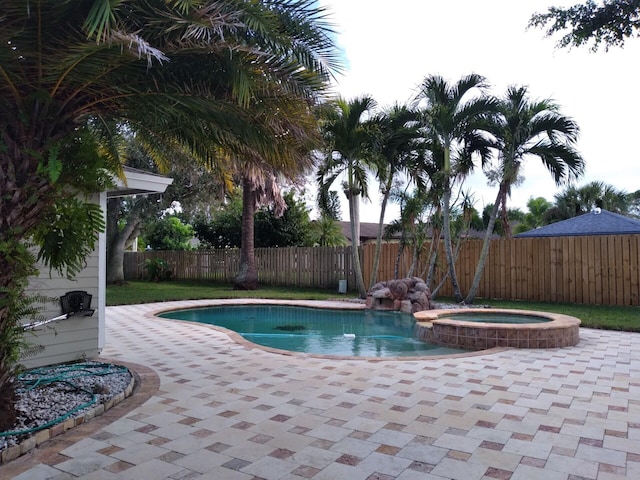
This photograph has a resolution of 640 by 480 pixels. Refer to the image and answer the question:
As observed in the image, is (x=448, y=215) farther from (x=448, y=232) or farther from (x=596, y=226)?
(x=596, y=226)

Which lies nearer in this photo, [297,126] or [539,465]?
[539,465]

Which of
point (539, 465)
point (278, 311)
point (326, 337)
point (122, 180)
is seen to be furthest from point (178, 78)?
point (278, 311)

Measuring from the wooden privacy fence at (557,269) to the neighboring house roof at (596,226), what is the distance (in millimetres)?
2511

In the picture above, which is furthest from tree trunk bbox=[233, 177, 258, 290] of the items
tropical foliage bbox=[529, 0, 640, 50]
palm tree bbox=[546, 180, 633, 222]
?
palm tree bbox=[546, 180, 633, 222]

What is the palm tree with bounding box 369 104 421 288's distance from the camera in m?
12.6

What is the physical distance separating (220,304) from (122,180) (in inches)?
299

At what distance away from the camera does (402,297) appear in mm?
11555

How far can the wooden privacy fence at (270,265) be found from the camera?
17047mm

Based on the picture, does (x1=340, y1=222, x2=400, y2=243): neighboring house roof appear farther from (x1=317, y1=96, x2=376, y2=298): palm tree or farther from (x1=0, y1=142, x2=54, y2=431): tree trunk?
(x1=0, y1=142, x2=54, y2=431): tree trunk

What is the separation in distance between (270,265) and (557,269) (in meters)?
10.8

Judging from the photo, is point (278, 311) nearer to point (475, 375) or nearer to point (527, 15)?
point (475, 375)

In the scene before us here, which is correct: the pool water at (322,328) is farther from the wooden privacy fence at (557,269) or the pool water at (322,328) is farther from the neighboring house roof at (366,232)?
the neighboring house roof at (366,232)

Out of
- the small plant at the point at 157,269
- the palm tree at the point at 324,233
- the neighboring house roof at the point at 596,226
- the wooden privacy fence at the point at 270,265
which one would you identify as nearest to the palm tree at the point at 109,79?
the wooden privacy fence at the point at 270,265

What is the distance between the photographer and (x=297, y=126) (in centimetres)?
463
